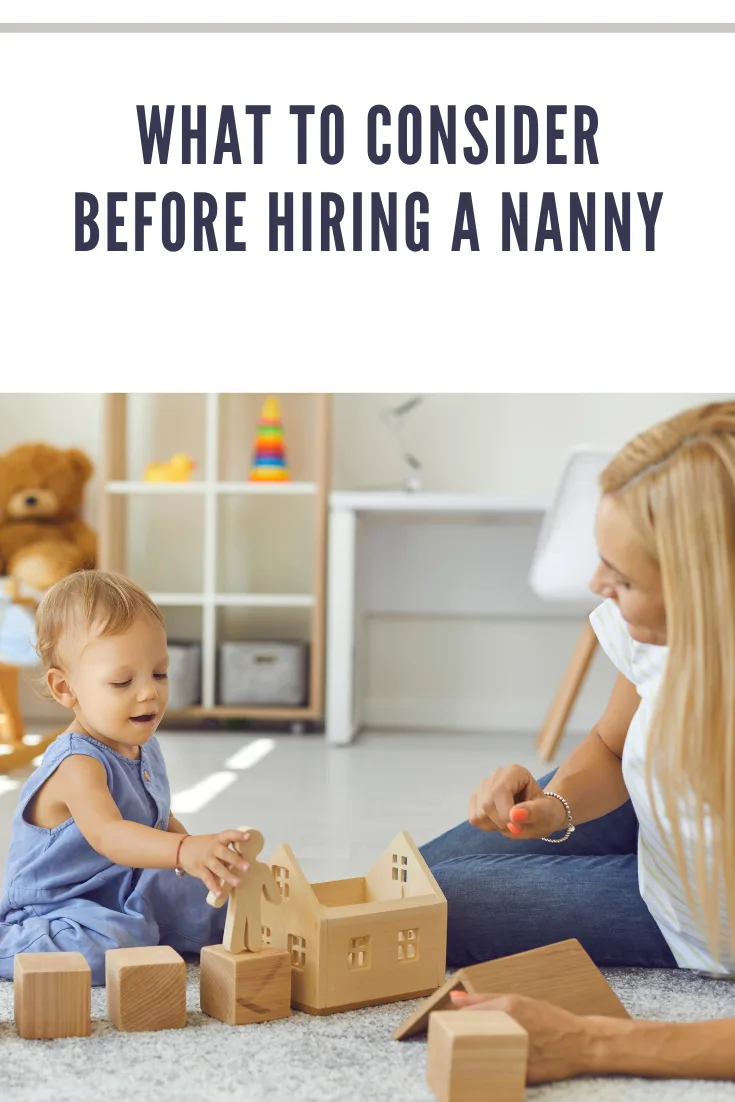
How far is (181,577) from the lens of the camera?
10.2 ft

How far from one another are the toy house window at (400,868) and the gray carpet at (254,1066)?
0.37ft

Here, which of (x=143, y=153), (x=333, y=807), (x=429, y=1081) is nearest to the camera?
(x=429, y=1081)

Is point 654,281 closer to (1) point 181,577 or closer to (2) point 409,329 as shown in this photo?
(2) point 409,329

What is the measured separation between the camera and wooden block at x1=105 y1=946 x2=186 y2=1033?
0.89 metres

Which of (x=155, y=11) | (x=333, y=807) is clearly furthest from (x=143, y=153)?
(x=333, y=807)

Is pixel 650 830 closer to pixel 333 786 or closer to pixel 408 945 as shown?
pixel 408 945

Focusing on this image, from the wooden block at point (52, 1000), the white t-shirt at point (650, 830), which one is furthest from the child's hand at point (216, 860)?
the white t-shirt at point (650, 830)

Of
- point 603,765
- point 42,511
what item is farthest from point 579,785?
point 42,511

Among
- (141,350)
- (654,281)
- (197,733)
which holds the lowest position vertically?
(197,733)

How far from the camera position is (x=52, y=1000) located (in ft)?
2.89

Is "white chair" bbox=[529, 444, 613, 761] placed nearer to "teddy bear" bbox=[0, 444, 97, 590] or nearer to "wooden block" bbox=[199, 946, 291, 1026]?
"teddy bear" bbox=[0, 444, 97, 590]

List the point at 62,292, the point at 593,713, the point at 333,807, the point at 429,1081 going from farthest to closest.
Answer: the point at 593,713 < the point at 62,292 < the point at 333,807 < the point at 429,1081

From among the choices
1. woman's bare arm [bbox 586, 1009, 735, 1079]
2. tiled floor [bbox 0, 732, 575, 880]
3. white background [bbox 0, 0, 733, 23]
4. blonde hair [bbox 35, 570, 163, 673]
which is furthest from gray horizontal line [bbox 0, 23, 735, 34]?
woman's bare arm [bbox 586, 1009, 735, 1079]

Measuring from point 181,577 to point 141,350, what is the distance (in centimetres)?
62
